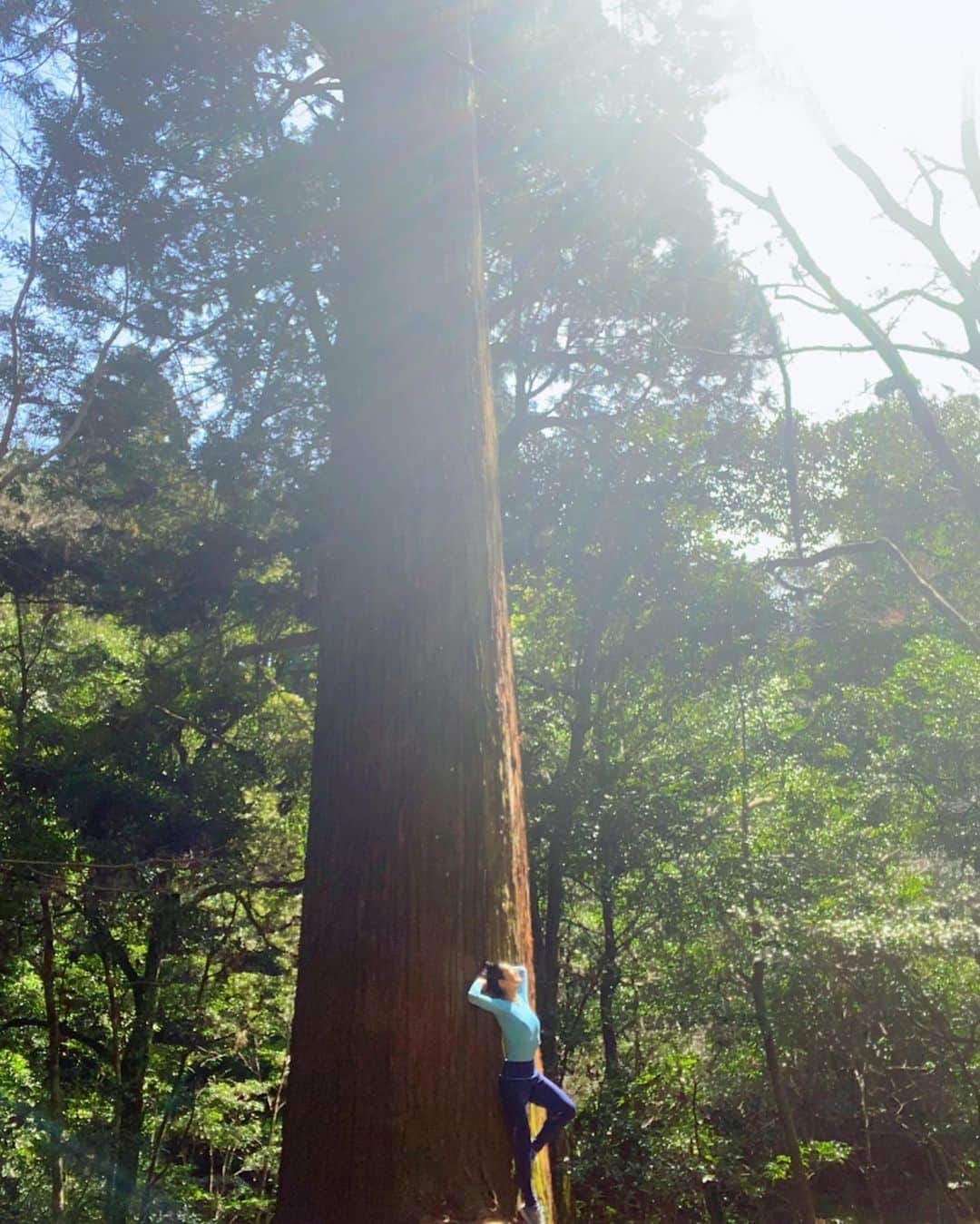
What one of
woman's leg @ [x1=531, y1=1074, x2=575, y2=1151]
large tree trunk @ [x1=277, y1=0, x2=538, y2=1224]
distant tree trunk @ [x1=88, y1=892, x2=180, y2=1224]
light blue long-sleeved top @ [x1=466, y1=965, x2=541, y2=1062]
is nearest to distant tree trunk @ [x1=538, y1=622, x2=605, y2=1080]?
distant tree trunk @ [x1=88, y1=892, x2=180, y2=1224]

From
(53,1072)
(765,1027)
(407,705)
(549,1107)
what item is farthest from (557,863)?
(407,705)

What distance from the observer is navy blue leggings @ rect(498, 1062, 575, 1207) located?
7.86ft

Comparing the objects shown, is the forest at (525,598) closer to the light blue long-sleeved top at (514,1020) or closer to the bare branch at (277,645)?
the bare branch at (277,645)

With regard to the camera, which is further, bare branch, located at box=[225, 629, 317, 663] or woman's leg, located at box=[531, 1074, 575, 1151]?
bare branch, located at box=[225, 629, 317, 663]

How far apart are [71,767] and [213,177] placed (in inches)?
245

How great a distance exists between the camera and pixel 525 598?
38.0 feet

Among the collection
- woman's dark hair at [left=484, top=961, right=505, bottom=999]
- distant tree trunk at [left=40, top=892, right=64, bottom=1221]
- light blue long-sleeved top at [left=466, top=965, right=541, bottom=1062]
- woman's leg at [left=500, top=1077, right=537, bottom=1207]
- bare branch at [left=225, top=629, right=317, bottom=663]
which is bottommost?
distant tree trunk at [left=40, top=892, right=64, bottom=1221]

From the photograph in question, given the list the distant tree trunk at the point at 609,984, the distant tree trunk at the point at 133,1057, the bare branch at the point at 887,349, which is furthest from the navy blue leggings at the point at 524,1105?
the distant tree trunk at the point at 133,1057

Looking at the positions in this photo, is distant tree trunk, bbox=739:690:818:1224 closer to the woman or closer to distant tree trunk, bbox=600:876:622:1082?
distant tree trunk, bbox=600:876:622:1082

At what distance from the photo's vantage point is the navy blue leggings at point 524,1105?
2395mm

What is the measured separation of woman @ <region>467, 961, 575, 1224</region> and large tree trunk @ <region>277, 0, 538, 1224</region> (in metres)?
0.04

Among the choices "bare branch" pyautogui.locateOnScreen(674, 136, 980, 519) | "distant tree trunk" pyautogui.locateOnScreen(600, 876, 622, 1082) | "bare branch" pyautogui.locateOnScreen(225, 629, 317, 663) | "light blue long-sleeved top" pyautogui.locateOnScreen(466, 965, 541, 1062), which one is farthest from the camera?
"distant tree trunk" pyautogui.locateOnScreen(600, 876, 622, 1082)

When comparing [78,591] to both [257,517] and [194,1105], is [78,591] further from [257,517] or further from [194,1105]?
[194,1105]

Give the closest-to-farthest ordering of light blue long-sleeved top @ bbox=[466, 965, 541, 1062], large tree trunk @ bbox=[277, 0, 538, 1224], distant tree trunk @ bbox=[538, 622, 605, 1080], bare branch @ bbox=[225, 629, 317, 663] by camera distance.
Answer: large tree trunk @ bbox=[277, 0, 538, 1224] → light blue long-sleeved top @ bbox=[466, 965, 541, 1062] → bare branch @ bbox=[225, 629, 317, 663] → distant tree trunk @ bbox=[538, 622, 605, 1080]
